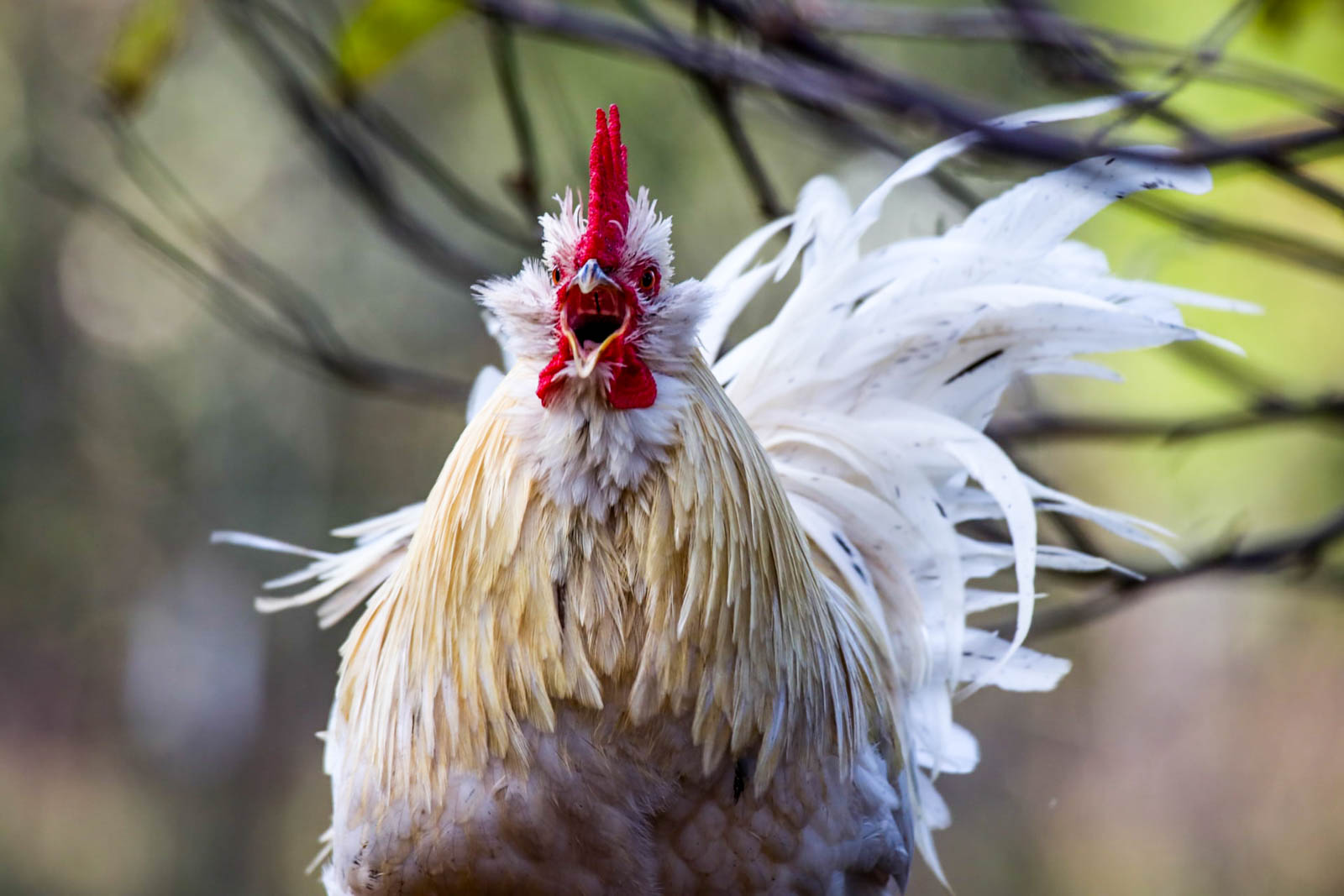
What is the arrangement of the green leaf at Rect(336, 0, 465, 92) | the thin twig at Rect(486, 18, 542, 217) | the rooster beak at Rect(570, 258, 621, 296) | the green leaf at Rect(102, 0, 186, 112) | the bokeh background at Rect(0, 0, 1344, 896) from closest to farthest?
the rooster beak at Rect(570, 258, 621, 296) < the green leaf at Rect(336, 0, 465, 92) < the green leaf at Rect(102, 0, 186, 112) < the thin twig at Rect(486, 18, 542, 217) < the bokeh background at Rect(0, 0, 1344, 896)

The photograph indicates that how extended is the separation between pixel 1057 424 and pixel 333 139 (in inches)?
68.9

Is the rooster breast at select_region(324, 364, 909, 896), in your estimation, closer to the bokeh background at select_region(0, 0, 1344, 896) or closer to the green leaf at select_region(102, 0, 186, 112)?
the green leaf at select_region(102, 0, 186, 112)

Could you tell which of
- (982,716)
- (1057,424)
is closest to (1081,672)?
(982,716)

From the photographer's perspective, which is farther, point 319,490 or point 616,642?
point 319,490

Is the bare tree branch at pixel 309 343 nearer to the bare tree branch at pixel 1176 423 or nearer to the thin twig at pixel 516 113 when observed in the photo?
the thin twig at pixel 516 113

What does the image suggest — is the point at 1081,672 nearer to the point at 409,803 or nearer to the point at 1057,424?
the point at 1057,424

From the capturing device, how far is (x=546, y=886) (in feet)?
6.47

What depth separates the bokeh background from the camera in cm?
788

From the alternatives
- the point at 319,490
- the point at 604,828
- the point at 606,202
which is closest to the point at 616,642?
the point at 604,828

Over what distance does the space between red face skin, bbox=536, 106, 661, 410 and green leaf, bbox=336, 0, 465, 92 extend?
0.35 meters

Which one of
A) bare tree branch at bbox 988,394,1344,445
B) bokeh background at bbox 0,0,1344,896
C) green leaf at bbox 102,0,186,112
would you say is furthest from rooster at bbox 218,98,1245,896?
bokeh background at bbox 0,0,1344,896

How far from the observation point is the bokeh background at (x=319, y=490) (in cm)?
788

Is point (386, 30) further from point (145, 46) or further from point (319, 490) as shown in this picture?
point (319, 490)

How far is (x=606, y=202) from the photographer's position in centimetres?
201
